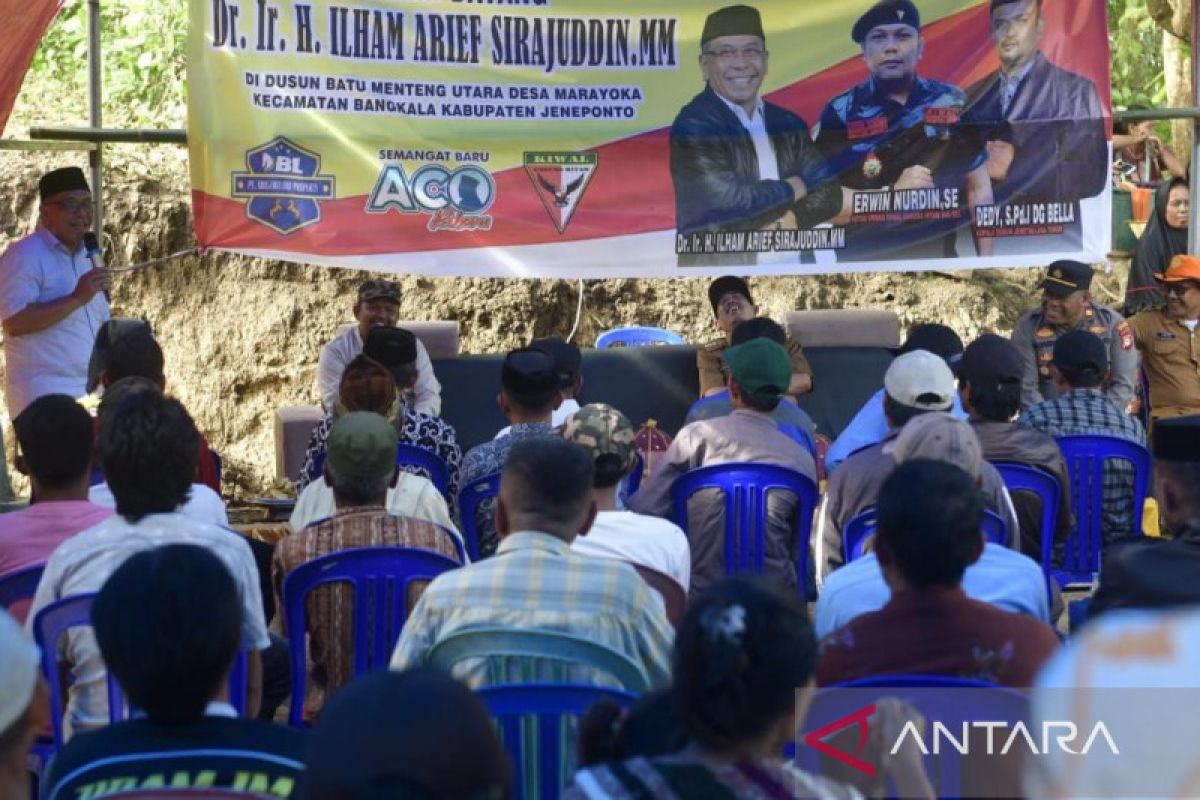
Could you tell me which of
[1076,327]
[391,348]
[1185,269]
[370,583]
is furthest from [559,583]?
[1185,269]

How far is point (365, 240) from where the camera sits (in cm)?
849

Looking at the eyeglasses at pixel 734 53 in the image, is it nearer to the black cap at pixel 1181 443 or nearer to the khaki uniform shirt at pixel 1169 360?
the khaki uniform shirt at pixel 1169 360

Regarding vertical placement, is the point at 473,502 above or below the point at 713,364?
below

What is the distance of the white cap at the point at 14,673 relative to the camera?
8.39ft

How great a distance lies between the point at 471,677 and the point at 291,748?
700 millimetres

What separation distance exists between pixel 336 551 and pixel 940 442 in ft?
5.50

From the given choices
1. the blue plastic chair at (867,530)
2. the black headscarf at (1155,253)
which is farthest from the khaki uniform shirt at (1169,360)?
the blue plastic chair at (867,530)

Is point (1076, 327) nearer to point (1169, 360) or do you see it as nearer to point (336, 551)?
point (1169, 360)

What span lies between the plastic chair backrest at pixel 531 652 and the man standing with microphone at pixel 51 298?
4.75m

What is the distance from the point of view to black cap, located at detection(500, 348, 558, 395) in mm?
6074

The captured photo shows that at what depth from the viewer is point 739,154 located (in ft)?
29.1

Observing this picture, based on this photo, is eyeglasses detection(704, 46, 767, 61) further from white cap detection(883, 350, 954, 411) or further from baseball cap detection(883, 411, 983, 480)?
baseball cap detection(883, 411, 983, 480)

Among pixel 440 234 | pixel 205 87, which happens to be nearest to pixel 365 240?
pixel 440 234

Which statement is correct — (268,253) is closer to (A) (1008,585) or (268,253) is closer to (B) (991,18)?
(B) (991,18)
